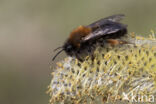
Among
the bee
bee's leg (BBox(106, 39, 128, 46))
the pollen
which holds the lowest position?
the pollen

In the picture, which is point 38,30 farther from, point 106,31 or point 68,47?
point 106,31

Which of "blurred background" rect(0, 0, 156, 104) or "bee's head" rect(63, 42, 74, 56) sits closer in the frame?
"bee's head" rect(63, 42, 74, 56)

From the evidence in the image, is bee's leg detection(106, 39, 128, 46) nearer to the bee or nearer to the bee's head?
the bee

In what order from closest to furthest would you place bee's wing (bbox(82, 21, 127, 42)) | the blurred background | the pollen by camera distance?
the pollen, bee's wing (bbox(82, 21, 127, 42)), the blurred background

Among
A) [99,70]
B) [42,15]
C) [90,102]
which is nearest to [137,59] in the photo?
[99,70]

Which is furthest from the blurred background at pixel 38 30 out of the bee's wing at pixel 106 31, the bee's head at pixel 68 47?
the bee's wing at pixel 106 31

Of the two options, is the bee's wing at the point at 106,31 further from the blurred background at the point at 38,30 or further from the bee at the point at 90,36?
the blurred background at the point at 38,30

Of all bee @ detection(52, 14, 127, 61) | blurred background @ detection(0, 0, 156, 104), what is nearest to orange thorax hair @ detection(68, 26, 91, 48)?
bee @ detection(52, 14, 127, 61)

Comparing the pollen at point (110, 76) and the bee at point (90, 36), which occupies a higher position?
the bee at point (90, 36)
